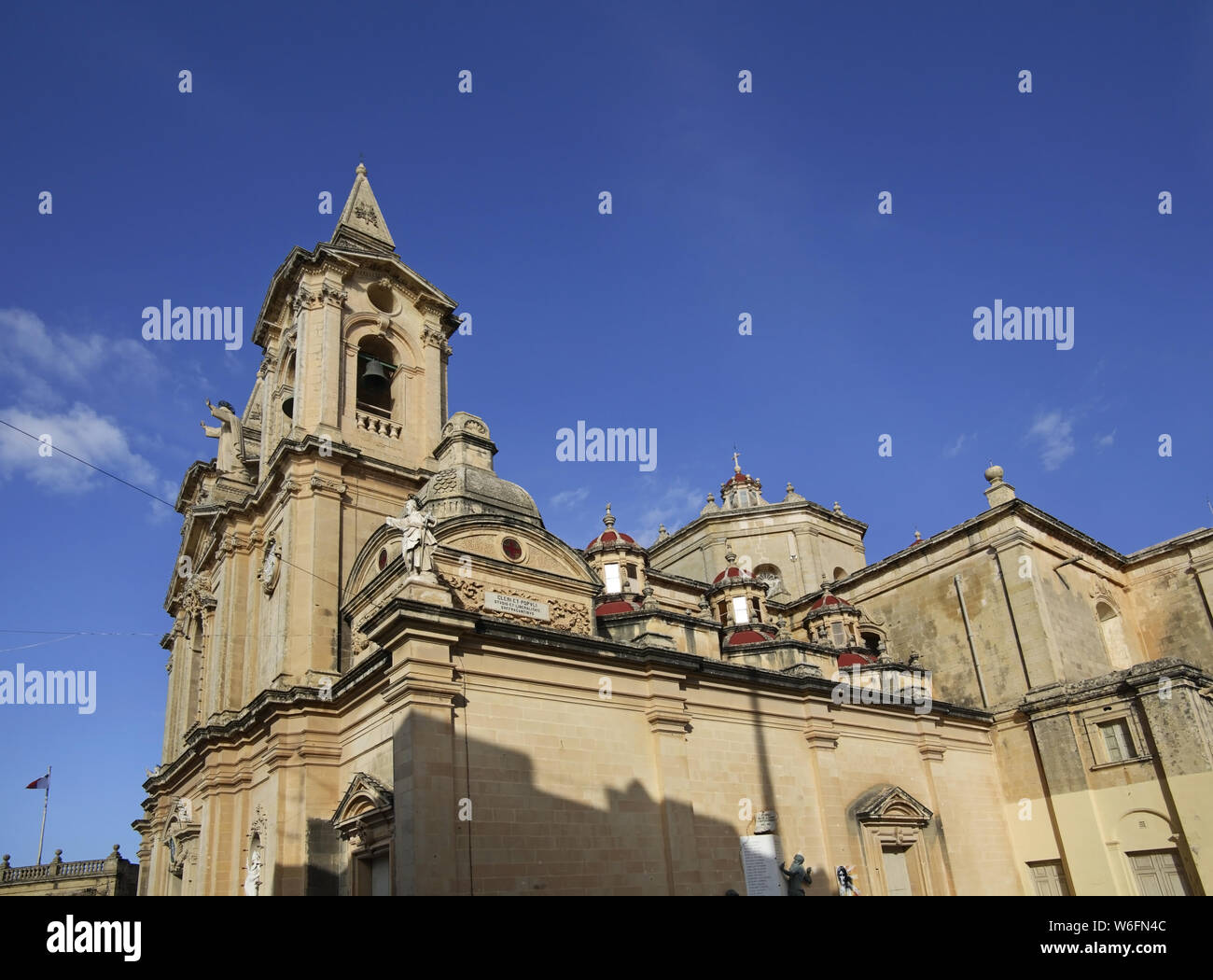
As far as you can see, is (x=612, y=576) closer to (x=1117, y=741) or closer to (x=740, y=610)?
(x=740, y=610)

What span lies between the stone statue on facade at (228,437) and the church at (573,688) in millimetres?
166

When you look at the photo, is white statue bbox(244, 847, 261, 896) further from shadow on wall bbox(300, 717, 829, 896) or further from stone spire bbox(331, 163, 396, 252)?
stone spire bbox(331, 163, 396, 252)

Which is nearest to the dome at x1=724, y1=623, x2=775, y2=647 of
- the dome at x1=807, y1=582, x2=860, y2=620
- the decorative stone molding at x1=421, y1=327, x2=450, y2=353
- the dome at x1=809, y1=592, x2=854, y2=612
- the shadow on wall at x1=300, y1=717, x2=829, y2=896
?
the dome at x1=807, y1=582, x2=860, y2=620

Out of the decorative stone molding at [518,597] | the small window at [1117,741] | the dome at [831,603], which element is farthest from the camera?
the dome at [831,603]

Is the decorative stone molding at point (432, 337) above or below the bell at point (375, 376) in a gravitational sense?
above

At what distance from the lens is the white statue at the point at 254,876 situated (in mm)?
20141

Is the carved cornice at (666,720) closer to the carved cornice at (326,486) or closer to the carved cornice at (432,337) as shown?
the carved cornice at (326,486)

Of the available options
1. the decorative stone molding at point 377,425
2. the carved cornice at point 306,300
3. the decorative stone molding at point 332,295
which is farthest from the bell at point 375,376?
the carved cornice at point 306,300

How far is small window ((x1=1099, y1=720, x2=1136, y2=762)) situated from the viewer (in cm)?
2516

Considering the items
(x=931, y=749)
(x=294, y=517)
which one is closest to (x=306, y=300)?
(x=294, y=517)

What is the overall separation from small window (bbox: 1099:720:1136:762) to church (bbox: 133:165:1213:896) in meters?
0.09

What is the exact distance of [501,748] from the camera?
1672cm

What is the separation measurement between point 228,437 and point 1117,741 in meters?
30.1
